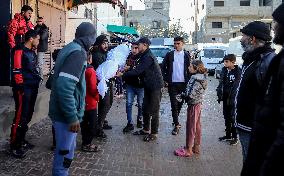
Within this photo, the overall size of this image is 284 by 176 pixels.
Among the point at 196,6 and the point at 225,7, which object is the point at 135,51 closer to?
the point at 225,7

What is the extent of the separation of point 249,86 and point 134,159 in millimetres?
2845

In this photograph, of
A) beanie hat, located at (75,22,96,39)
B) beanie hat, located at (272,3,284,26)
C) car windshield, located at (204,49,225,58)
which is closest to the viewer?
beanie hat, located at (272,3,284,26)

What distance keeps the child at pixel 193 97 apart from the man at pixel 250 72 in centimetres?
221

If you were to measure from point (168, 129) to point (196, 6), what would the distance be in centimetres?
6144

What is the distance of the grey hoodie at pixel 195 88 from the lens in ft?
20.2

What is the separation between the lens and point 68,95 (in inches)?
147

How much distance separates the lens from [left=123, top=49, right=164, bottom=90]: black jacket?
7027 mm

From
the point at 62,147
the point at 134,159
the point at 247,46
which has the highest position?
the point at 247,46

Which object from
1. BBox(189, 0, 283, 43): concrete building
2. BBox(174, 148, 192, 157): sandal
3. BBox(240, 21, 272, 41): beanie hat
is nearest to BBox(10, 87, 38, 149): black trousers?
BBox(174, 148, 192, 157): sandal

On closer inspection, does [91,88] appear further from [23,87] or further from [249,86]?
[249,86]

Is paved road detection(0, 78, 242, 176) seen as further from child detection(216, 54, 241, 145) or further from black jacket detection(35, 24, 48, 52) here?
black jacket detection(35, 24, 48, 52)

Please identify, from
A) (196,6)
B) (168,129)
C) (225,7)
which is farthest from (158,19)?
(168,129)

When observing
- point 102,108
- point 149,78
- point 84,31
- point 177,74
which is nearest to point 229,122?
point 177,74

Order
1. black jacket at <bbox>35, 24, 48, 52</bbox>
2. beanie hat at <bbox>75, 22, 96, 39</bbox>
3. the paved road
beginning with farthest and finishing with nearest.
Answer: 1. black jacket at <bbox>35, 24, 48, 52</bbox>
2. the paved road
3. beanie hat at <bbox>75, 22, 96, 39</bbox>
